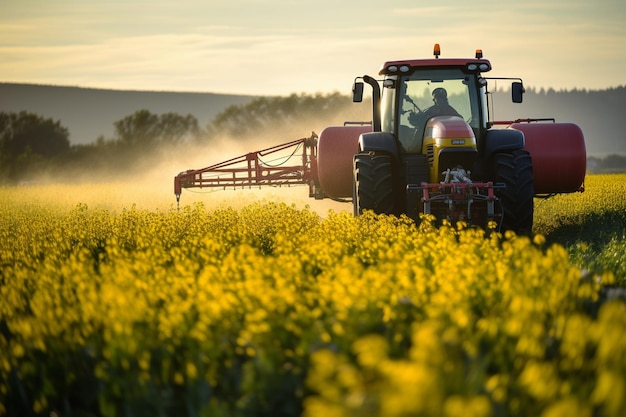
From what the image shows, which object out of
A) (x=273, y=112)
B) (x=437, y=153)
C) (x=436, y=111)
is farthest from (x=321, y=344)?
(x=273, y=112)

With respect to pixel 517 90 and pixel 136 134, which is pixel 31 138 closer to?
pixel 136 134

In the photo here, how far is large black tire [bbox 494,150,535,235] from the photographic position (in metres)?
13.9

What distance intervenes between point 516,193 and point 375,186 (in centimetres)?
192

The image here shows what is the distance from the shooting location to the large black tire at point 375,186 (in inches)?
557

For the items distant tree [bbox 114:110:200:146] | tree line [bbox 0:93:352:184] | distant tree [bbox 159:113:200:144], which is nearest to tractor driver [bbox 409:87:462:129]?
tree line [bbox 0:93:352:184]

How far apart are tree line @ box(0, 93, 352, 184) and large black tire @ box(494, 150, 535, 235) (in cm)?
5390

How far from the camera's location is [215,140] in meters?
71.3

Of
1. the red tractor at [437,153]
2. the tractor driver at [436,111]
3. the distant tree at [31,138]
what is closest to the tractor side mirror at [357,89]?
the red tractor at [437,153]

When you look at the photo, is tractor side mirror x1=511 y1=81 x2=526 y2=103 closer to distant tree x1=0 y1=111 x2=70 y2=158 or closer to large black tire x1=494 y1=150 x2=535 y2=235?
large black tire x1=494 y1=150 x2=535 y2=235

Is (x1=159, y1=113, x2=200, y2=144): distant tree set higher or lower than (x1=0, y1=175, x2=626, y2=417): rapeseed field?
higher

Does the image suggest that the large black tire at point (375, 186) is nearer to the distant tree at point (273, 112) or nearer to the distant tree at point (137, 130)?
the distant tree at point (273, 112)

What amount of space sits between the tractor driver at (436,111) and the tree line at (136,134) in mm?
52796

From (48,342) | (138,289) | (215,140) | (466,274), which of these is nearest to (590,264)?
(466,274)

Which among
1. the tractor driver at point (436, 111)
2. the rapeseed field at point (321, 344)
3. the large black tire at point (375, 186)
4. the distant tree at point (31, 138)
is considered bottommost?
the rapeseed field at point (321, 344)
